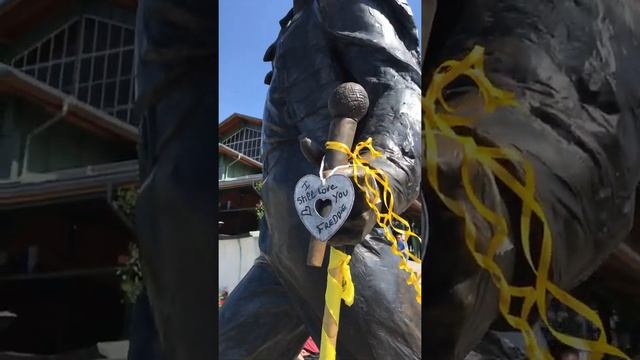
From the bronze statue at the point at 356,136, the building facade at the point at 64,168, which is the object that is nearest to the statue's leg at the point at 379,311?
the bronze statue at the point at 356,136

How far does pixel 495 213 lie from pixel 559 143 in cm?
8

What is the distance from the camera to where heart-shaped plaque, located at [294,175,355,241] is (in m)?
0.92

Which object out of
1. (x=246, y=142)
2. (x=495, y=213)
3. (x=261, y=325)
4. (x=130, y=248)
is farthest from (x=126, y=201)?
(x=495, y=213)

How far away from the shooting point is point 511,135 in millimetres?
714

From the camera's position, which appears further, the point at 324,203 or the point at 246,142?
the point at 246,142

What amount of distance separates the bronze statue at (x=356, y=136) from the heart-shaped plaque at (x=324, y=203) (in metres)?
0.07

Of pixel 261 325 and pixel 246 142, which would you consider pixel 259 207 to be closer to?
pixel 246 142

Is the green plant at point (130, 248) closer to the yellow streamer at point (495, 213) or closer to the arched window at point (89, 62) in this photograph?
the arched window at point (89, 62)

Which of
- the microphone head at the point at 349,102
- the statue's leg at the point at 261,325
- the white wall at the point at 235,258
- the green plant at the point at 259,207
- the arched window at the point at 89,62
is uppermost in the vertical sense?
the arched window at the point at 89,62

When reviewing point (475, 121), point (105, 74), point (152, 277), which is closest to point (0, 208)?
point (105, 74)

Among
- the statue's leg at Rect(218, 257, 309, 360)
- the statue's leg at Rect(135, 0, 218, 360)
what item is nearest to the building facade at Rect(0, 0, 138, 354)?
the statue's leg at Rect(218, 257, 309, 360)

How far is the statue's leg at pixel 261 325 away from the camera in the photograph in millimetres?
1192

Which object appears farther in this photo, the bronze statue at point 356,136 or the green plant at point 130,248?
the green plant at point 130,248

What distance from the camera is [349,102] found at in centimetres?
101
